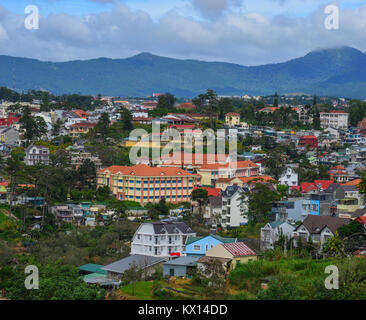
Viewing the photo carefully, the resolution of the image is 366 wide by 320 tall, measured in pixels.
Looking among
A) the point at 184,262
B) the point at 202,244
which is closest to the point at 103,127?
the point at 202,244

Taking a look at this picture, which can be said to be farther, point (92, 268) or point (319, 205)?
point (319, 205)

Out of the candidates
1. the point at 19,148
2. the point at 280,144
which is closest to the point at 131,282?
the point at 19,148

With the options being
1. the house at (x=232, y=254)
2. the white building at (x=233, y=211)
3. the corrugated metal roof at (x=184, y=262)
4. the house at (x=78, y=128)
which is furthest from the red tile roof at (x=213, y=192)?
the house at (x=78, y=128)

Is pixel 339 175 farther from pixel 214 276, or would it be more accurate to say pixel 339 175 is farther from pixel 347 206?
pixel 214 276

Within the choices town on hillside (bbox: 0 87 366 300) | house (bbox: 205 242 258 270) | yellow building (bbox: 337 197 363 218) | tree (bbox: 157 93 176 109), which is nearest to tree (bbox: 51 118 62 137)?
town on hillside (bbox: 0 87 366 300)

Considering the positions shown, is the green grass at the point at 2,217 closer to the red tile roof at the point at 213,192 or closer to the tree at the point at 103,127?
the red tile roof at the point at 213,192

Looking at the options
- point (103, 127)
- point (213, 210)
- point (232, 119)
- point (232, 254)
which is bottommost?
point (232, 254)
